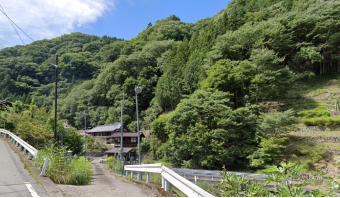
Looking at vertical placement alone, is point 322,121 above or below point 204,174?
above

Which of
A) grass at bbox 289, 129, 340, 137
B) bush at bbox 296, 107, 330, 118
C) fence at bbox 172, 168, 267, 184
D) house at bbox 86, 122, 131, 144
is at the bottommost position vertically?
fence at bbox 172, 168, 267, 184

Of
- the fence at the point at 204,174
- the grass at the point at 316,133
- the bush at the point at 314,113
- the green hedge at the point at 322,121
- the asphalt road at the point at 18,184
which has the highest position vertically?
the bush at the point at 314,113

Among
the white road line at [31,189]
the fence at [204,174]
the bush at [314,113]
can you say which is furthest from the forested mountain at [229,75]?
the white road line at [31,189]

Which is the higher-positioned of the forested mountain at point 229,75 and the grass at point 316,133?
the forested mountain at point 229,75

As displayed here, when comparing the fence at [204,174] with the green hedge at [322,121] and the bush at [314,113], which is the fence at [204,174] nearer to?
the green hedge at [322,121]

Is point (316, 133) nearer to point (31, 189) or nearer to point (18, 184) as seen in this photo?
point (31, 189)

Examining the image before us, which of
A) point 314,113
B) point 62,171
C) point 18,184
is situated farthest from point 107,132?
point 18,184

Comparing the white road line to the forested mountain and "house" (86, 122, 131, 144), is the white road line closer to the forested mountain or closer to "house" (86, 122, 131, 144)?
the forested mountain

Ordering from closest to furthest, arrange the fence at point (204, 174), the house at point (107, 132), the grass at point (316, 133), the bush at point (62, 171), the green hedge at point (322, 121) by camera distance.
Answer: the bush at point (62, 171) → the fence at point (204, 174) → the grass at point (316, 133) → the green hedge at point (322, 121) → the house at point (107, 132)

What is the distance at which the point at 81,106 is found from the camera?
58.3 m

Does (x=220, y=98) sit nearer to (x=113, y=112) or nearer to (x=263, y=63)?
(x=263, y=63)

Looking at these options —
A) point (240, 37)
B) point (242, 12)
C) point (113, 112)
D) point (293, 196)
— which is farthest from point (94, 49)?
point (293, 196)

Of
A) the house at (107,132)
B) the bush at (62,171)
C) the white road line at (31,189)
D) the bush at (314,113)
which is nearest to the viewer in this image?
the white road line at (31,189)

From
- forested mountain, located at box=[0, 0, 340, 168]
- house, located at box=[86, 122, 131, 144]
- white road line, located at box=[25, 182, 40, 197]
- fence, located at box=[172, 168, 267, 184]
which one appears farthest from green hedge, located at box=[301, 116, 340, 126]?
house, located at box=[86, 122, 131, 144]
